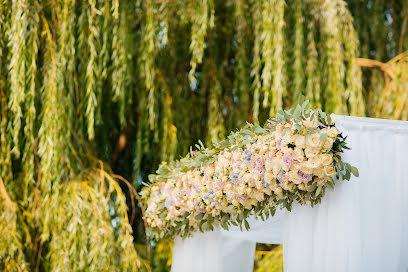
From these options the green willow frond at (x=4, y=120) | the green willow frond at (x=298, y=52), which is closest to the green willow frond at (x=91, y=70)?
the green willow frond at (x=4, y=120)

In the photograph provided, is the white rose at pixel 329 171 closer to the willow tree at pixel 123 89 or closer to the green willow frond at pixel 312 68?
the willow tree at pixel 123 89

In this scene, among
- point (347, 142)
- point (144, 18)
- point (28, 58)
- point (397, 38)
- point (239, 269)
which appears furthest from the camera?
point (397, 38)

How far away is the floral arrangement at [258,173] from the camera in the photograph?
2021mm

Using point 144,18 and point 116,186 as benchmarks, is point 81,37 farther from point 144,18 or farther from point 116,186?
point 116,186

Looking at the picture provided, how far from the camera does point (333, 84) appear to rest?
13.3 ft

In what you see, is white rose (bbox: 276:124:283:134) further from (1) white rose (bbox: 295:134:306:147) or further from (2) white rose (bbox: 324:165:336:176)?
(2) white rose (bbox: 324:165:336:176)

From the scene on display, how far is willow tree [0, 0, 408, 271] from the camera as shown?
3.80m

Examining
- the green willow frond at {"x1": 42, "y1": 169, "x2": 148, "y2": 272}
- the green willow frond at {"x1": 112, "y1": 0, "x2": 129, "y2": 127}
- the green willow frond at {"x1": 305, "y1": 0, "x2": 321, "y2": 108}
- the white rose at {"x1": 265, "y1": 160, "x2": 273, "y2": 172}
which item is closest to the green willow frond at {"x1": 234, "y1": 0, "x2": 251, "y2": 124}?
the green willow frond at {"x1": 305, "y1": 0, "x2": 321, "y2": 108}

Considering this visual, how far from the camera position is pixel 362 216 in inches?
80.7

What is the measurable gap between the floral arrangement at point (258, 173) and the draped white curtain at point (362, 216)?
7cm

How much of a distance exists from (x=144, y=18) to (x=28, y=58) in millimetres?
858

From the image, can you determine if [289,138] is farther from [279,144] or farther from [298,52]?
[298,52]

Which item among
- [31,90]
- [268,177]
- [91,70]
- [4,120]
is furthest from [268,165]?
[4,120]

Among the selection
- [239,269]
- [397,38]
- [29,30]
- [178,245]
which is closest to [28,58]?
[29,30]
